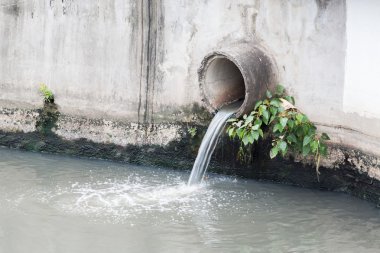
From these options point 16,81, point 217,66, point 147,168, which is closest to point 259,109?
point 217,66

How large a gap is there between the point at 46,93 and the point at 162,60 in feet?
5.18

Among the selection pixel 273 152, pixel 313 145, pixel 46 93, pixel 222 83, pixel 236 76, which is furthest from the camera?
pixel 46 93

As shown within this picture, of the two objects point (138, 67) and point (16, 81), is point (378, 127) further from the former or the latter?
point (16, 81)

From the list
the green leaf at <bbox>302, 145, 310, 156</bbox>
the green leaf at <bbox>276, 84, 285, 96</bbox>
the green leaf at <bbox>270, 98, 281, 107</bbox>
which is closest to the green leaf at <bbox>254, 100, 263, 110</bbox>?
the green leaf at <bbox>270, 98, 281, 107</bbox>

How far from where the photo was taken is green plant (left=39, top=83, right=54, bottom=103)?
9820 mm

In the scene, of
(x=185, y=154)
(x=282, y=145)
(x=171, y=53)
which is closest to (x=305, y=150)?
(x=282, y=145)

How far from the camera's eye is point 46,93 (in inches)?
387

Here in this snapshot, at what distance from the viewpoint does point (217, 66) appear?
8.93 metres

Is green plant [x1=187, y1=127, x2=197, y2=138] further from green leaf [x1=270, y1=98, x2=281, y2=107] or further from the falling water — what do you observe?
green leaf [x1=270, y1=98, x2=281, y2=107]

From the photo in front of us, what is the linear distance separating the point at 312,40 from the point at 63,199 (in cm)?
313

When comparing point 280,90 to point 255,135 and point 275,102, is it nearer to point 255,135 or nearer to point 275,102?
point 275,102

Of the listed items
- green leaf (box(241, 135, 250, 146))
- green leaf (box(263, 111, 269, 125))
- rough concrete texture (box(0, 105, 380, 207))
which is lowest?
rough concrete texture (box(0, 105, 380, 207))

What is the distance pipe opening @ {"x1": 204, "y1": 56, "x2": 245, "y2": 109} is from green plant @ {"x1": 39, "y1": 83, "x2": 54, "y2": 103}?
7.09ft

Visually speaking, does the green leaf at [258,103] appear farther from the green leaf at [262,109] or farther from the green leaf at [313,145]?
the green leaf at [313,145]
